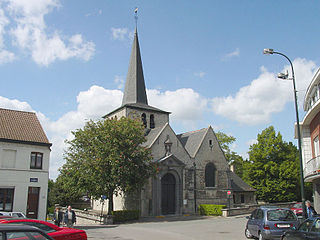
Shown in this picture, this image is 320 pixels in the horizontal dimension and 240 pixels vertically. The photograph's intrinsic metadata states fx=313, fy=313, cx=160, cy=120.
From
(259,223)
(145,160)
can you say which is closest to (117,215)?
(145,160)

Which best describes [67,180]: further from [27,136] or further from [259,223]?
[259,223]

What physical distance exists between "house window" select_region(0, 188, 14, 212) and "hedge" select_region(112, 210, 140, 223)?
7709 mm

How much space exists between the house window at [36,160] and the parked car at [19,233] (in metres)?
18.8

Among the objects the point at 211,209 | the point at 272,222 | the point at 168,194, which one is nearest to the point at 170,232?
the point at 272,222

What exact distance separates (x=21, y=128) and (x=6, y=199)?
5082 mm

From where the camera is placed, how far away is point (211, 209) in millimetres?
31969

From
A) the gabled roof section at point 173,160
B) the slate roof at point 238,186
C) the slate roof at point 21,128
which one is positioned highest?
the slate roof at point 21,128

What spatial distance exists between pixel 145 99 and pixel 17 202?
900 inches

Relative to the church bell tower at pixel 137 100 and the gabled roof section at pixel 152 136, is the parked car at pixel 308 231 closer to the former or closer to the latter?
the gabled roof section at pixel 152 136

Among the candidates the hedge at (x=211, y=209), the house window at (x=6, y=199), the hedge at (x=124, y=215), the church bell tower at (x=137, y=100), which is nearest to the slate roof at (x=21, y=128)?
the house window at (x=6, y=199)

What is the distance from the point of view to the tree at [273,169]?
4141 cm

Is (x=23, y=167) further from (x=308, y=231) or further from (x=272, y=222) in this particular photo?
(x=308, y=231)

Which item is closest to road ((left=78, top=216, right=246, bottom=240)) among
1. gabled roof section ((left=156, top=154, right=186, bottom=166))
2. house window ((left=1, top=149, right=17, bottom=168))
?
house window ((left=1, top=149, right=17, bottom=168))

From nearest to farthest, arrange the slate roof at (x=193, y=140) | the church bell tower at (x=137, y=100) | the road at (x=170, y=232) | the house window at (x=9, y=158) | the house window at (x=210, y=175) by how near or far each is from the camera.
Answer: the road at (x=170, y=232)
the house window at (x=9, y=158)
the house window at (x=210, y=175)
the slate roof at (x=193, y=140)
the church bell tower at (x=137, y=100)
